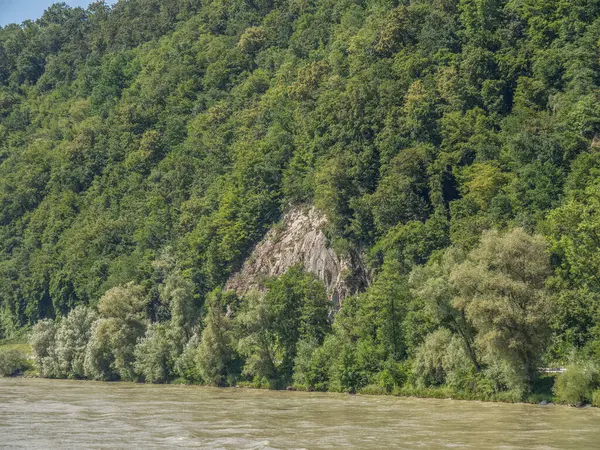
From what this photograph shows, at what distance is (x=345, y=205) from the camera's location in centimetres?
10625

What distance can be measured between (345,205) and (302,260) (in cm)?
826

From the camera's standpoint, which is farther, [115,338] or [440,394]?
[115,338]

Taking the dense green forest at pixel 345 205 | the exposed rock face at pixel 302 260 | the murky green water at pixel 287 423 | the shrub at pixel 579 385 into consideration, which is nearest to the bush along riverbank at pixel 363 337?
the shrub at pixel 579 385

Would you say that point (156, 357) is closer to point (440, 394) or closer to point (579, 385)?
point (440, 394)

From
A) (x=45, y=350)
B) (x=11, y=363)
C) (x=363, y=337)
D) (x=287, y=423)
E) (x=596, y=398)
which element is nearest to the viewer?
(x=287, y=423)

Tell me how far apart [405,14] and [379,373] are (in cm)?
6796

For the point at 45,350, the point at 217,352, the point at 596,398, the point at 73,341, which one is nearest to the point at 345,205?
the point at 217,352

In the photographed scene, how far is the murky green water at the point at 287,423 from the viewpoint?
1740 inches

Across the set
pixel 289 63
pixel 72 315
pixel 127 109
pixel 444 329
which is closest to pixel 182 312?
pixel 72 315

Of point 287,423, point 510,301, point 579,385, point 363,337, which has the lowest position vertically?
point 287,423

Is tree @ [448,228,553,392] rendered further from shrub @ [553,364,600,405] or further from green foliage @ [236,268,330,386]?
green foliage @ [236,268,330,386]

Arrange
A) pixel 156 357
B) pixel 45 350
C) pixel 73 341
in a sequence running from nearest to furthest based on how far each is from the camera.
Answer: pixel 156 357 < pixel 73 341 < pixel 45 350

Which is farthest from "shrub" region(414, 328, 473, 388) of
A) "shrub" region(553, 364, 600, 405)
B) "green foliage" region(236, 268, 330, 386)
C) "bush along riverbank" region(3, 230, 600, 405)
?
"green foliage" region(236, 268, 330, 386)

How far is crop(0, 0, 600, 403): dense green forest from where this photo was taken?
66.0 metres
